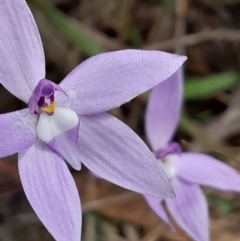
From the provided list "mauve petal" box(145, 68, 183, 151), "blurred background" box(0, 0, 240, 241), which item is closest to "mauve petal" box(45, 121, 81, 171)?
"mauve petal" box(145, 68, 183, 151)

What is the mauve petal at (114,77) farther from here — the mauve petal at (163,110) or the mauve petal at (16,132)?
the mauve petal at (163,110)

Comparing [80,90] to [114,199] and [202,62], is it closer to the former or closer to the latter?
[114,199]

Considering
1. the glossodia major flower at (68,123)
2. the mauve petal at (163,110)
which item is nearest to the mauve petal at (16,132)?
the glossodia major flower at (68,123)

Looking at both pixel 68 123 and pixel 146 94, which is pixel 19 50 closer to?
pixel 68 123

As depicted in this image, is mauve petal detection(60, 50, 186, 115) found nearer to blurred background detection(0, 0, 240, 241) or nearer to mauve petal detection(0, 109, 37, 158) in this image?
mauve petal detection(0, 109, 37, 158)

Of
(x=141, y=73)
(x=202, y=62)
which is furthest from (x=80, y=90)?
(x=202, y=62)
